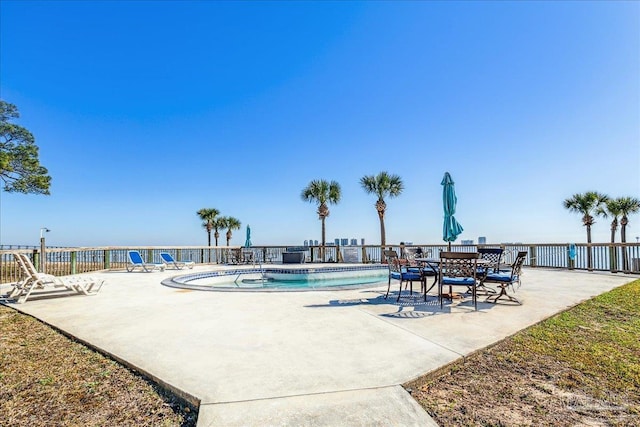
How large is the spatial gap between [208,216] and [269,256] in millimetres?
15348

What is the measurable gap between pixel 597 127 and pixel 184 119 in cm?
1682

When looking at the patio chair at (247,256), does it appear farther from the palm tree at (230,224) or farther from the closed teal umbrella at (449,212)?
the palm tree at (230,224)

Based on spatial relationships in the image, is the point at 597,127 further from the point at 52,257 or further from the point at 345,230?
the point at 52,257

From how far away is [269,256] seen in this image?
51.8ft

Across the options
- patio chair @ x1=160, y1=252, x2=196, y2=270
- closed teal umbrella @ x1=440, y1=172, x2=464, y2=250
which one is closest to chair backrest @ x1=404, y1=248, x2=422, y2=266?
closed teal umbrella @ x1=440, y1=172, x2=464, y2=250

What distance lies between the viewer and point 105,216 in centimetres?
2383

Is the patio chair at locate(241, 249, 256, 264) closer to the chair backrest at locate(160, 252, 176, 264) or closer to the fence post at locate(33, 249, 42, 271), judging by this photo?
the chair backrest at locate(160, 252, 176, 264)

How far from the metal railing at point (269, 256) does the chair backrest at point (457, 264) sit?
2.36 metres

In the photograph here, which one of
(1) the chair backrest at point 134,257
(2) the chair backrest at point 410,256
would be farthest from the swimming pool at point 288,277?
(1) the chair backrest at point 134,257

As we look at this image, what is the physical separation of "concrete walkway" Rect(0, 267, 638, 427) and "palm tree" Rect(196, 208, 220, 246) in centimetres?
2318

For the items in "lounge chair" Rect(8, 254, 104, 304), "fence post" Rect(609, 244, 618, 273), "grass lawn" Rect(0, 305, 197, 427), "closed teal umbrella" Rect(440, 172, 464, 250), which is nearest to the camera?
"grass lawn" Rect(0, 305, 197, 427)

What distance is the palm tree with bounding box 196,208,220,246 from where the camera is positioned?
28.7 metres

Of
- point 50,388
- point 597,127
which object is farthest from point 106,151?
point 597,127

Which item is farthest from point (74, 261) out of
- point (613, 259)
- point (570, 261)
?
point (613, 259)
